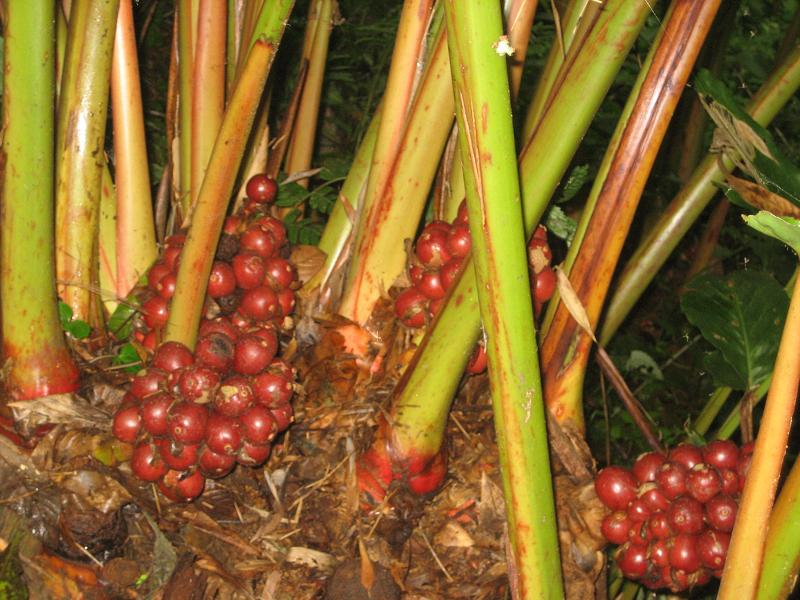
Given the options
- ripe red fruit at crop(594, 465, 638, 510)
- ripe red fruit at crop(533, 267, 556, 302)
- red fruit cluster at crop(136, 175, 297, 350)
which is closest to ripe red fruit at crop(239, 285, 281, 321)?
red fruit cluster at crop(136, 175, 297, 350)

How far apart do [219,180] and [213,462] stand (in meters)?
0.35

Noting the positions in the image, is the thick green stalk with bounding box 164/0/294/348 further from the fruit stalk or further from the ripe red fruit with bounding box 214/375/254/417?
the fruit stalk

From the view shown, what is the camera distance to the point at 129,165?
1271 mm

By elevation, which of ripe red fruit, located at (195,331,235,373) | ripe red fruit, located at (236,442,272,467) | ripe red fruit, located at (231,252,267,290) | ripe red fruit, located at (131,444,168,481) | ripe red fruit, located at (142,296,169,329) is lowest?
ripe red fruit, located at (131,444,168,481)

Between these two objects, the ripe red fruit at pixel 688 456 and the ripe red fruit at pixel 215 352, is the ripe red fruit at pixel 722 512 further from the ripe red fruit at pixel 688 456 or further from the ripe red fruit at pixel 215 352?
→ the ripe red fruit at pixel 215 352

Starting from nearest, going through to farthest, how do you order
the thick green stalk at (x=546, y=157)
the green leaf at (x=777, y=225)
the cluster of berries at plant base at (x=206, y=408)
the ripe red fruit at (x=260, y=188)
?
the green leaf at (x=777, y=225), the thick green stalk at (x=546, y=157), the cluster of berries at plant base at (x=206, y=408), the ripe red fruit at (x=260, y=188)

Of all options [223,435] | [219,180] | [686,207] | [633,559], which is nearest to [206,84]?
[219,180]

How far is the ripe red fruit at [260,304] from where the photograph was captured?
118 centimetres

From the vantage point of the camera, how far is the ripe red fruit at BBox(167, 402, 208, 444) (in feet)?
3.45

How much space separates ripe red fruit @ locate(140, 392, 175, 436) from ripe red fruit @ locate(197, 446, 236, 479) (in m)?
0.06

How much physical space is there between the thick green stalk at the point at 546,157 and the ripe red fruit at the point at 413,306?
0.31ft

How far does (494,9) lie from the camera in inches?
28.0

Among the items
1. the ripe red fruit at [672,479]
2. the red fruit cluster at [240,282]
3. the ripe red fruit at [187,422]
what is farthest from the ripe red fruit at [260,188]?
the ripe red fruit at [672,479]

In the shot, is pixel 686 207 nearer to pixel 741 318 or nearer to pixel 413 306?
pixel 741 318
